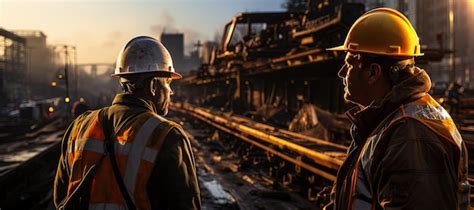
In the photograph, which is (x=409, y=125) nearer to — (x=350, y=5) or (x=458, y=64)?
(x=350, y=5)

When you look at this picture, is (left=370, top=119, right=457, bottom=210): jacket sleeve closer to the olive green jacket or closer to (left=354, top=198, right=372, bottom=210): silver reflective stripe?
(left=354, top=198, right=372, bottom=210): silver reflective stripe

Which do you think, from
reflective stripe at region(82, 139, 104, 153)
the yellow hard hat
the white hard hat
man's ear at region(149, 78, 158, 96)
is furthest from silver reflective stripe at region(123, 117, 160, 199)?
the yellow hard hat

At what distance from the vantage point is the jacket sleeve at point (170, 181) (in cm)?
242

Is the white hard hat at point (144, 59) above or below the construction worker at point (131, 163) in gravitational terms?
above

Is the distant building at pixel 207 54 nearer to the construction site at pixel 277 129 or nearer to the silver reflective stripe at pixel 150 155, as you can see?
the construction site at pixel 277 129

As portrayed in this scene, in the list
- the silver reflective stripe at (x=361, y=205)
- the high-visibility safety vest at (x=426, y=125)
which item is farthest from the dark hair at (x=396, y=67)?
the silver reflective stripe at (x=361, y=205)

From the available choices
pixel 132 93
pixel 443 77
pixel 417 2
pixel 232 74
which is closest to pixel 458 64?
pixel 443 77

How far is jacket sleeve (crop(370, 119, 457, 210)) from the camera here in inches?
68.7

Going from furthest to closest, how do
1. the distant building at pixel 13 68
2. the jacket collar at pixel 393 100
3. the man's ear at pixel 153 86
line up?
the distant building at pixel 13 68 → the man's ear at pixel 153 86 → the jacket collar at pixel 393 100

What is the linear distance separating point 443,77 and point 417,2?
48.8 feet

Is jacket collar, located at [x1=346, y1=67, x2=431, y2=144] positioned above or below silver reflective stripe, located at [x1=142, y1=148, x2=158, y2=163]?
above

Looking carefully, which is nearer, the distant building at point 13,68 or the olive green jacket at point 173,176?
the olive green jacket at point 173,176

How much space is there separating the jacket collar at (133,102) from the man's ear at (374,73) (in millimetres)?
1239

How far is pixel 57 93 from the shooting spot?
87.5 m
